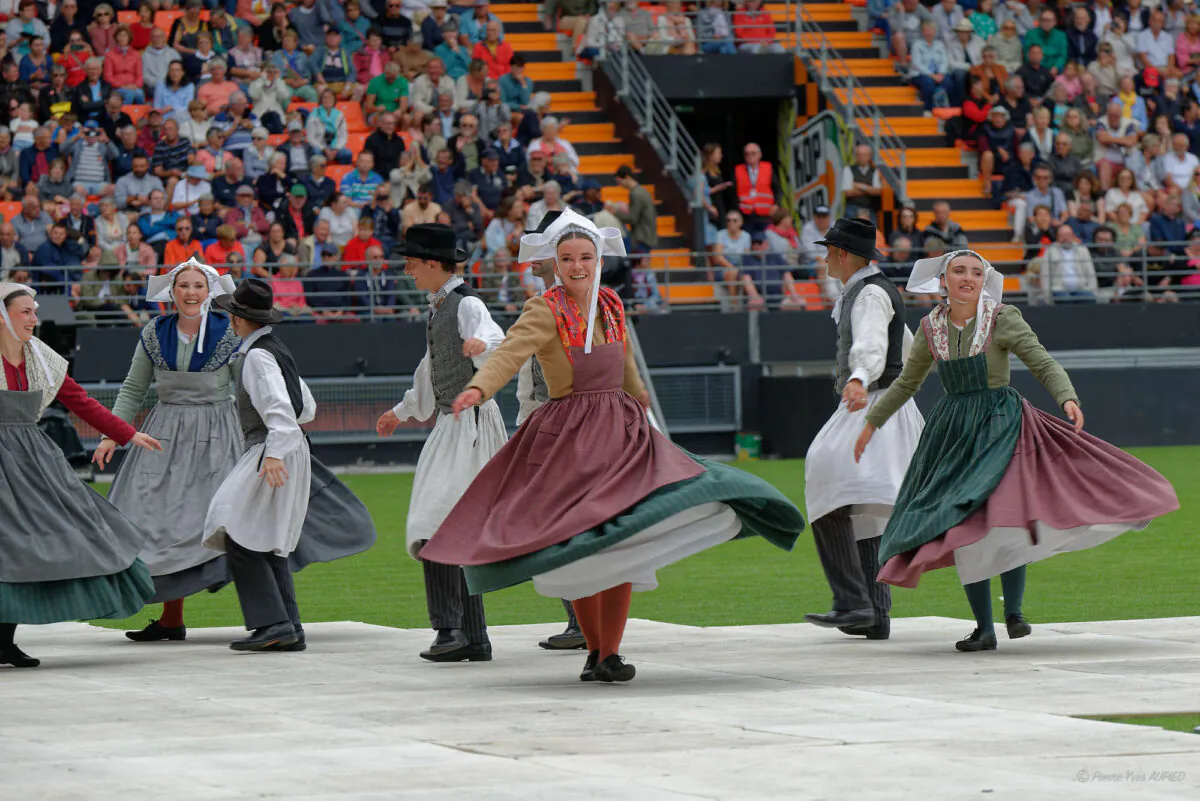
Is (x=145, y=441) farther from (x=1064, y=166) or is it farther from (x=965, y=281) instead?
(x=1064, y=166)

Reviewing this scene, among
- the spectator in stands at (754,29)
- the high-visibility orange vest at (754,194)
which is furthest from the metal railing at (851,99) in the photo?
the high-visibility orange vest at (754,194)

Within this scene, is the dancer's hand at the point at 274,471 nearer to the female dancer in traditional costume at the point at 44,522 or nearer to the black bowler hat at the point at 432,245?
the female dancer in traditional costume at the point at 44,522

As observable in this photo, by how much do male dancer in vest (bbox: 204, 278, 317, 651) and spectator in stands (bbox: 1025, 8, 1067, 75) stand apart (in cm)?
1992

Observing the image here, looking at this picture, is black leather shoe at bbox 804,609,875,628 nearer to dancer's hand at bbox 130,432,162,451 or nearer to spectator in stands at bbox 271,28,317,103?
dancer's hand at bbox 130,432,162,451

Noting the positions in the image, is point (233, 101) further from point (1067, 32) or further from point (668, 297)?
point (1067, 32)

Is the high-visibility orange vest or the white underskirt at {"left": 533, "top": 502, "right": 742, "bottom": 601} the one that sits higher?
the high-visibility orange vest

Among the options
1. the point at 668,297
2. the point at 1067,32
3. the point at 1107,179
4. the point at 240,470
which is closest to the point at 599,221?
the point at 668,297

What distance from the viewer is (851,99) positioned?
25578mm

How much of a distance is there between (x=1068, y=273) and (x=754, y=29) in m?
6.51

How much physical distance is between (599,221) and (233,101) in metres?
4.15

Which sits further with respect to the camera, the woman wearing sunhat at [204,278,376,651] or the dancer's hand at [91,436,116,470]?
the dancer's hand at [91,436,116,470]

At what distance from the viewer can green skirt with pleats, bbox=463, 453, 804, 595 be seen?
691cm

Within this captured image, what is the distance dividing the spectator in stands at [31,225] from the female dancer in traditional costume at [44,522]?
40.5 ft

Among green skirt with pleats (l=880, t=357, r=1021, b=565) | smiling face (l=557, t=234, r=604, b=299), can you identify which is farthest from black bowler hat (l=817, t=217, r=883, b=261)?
smiling face (l=557, t=234, r=604, b=299)
